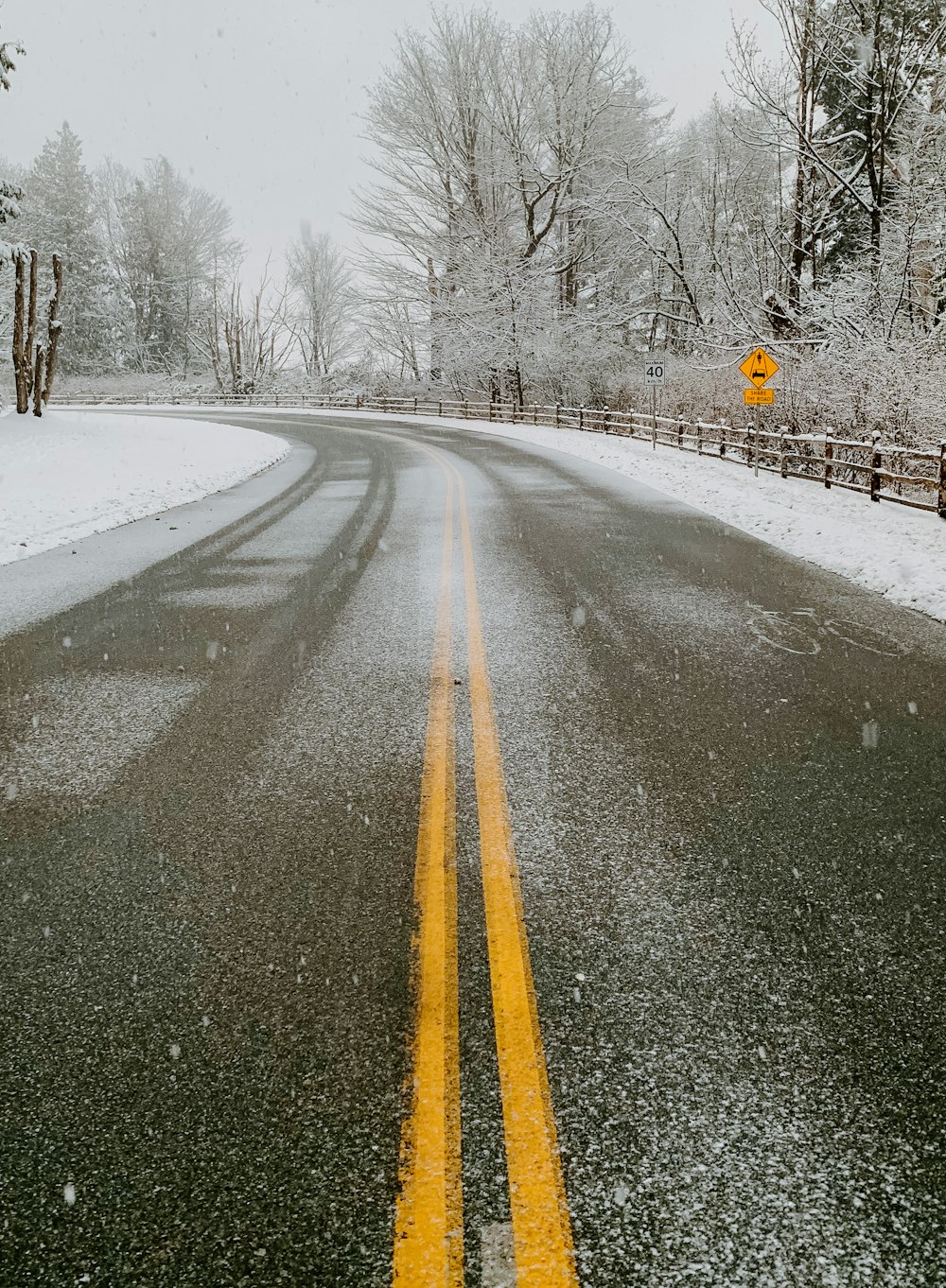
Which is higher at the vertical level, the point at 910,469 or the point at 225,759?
the point at 910,469

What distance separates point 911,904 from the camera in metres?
3.04

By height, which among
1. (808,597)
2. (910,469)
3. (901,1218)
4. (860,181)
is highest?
(860,181)

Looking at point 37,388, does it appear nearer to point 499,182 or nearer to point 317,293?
point 499,182

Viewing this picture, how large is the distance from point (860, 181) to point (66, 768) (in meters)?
35.7

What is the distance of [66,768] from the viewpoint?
14.3ft

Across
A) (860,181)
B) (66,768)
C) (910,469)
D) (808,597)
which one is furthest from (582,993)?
(860,181)

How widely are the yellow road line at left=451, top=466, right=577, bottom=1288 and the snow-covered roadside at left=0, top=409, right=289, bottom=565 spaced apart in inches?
352

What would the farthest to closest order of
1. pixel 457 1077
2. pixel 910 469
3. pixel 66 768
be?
1. pixel 910 469
2. pixel 66 768
3. pixel 457 1077

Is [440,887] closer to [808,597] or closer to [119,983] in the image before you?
[119,983]

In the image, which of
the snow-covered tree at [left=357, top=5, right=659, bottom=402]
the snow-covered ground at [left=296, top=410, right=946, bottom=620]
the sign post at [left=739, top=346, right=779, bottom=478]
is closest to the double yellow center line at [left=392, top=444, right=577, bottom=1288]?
the snow-covered ground at [left=296, top=410, right=946, bottom=620]

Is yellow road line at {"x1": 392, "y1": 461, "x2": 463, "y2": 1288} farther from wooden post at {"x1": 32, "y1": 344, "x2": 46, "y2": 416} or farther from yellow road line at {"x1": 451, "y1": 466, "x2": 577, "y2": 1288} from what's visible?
wooden post at {"x1": 32, "y1": 344, "x2": 46, "y2": 416}

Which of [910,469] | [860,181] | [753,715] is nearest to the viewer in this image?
[753,715]

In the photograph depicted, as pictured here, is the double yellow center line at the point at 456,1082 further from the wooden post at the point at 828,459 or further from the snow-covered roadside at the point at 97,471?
the wooden post at the point at 828,459

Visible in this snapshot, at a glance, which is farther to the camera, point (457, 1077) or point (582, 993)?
point (582, 993)
